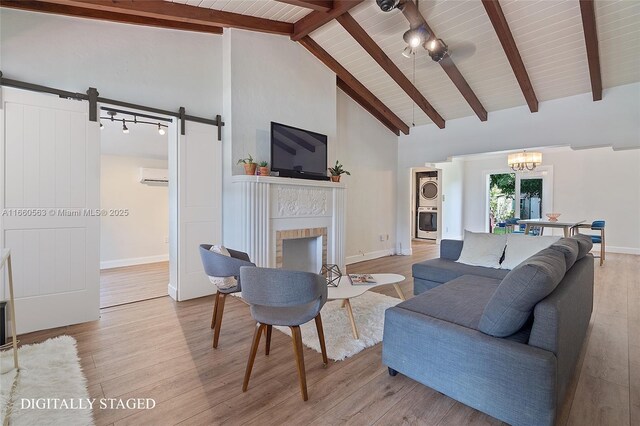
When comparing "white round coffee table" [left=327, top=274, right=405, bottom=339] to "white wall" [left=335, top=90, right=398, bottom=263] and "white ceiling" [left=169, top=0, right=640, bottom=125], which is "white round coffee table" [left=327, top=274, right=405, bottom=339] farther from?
"white ceiling" [left=169, top=0, right=640, bottom=125]

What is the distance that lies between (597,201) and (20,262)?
1012 cm

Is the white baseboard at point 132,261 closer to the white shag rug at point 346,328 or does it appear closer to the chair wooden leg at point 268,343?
the white shag rug at point 346,328

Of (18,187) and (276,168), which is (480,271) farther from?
(18,187)

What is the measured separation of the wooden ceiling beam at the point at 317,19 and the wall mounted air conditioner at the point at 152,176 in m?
3.42

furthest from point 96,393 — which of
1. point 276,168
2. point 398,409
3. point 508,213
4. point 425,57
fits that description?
point 508,213

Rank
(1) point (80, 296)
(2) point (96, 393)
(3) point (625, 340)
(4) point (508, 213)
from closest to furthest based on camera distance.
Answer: (2) point (96, 393)
(3) point (625, 340)
(1) point (80, 296)
(4) point (508, 213)

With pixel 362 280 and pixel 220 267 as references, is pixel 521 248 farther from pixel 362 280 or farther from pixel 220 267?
pixel 220 267

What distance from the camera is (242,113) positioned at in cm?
383

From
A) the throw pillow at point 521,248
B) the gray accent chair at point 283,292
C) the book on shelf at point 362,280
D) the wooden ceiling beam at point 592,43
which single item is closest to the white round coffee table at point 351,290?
the book on shelf at point 362,280

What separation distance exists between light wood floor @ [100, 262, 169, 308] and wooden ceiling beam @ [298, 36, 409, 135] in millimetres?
4069

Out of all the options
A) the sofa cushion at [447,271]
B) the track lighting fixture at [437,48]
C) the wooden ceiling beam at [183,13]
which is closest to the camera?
the wooden ceiling beam at [183,13]

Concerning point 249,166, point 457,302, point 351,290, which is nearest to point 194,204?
point 249,166

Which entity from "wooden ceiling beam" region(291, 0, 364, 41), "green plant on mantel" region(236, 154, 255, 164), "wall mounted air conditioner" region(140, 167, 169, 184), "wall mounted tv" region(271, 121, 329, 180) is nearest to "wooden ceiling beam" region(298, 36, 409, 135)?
"wooden ceiling beam" region(291, 0, 364, 41)

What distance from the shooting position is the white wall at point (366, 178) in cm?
560
